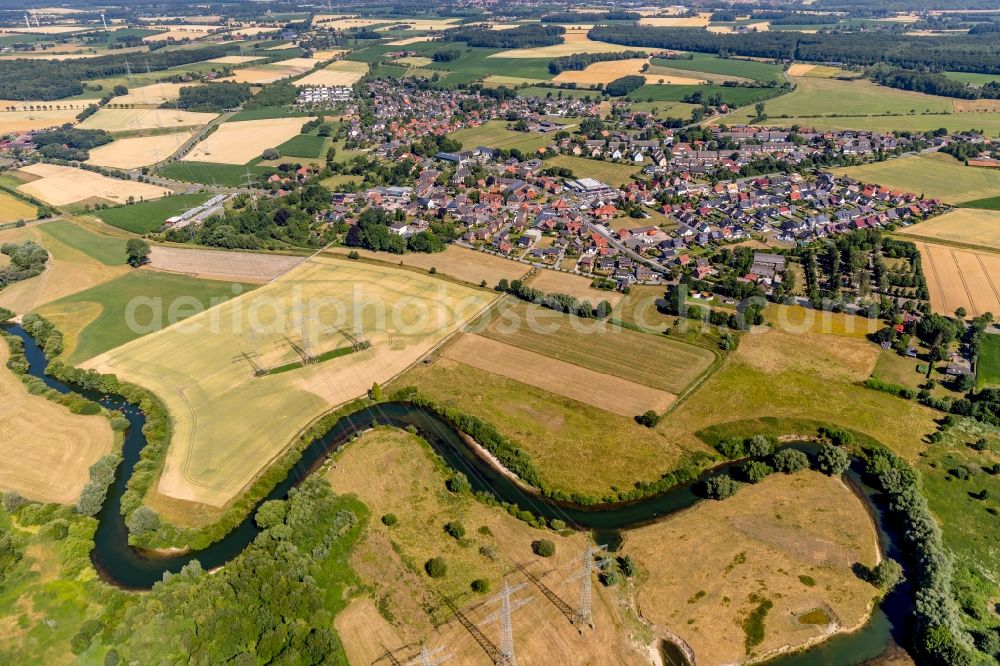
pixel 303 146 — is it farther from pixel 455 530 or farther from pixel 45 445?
pixel 455 530

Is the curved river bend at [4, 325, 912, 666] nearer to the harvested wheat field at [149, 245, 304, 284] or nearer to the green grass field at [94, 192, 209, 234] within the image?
the harvested wheat field at [149, 245, 304, 284]

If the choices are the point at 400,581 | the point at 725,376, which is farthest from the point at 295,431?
the point at 725,376

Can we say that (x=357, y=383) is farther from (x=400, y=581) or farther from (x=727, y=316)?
(x=727, y=316)

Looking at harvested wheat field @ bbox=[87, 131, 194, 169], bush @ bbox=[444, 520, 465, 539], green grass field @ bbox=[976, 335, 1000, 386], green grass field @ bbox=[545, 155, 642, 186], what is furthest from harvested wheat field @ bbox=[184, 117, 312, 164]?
green grass field @ bbox=[976, 335, 1000, 386]

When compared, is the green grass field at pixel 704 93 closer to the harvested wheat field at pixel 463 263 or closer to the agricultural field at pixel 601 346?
the harvested wheat field at pixel 463 263

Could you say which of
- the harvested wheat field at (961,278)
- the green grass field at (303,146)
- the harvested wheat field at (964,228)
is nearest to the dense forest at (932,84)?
the harvested wheat field at (964,228)

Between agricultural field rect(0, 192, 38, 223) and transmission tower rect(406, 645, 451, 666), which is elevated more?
agricultural field rect(0, 192, 38, 223)
